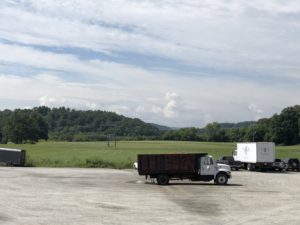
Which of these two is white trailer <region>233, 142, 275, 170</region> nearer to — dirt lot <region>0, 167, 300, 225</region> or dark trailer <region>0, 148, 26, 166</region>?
dirt lot <region>0, 167, 300, 225</region>

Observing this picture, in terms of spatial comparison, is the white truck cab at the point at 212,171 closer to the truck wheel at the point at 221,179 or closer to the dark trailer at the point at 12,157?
the truck wheel at the point at 221,179

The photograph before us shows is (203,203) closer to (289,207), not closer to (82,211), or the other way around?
(289,207)

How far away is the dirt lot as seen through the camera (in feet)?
66.9

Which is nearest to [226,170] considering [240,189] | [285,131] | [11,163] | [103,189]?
[240,189]

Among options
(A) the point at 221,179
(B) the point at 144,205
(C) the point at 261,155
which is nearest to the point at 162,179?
(A) the point at 221,179

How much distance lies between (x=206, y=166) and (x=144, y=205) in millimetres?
15651

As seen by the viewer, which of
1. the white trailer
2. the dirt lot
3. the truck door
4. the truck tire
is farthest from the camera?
→ the truck tire

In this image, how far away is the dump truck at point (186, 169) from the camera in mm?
40469

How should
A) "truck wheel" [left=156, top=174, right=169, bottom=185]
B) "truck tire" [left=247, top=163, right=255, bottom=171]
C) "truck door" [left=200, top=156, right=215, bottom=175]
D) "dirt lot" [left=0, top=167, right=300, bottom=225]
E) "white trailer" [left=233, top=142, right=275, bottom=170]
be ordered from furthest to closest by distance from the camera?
1. "truck tire" [left=247, top=163, right=255, bottom=171]
2. "white trailer" [left=233, top=142, right=275, bottom=170]
3. "truck door" [left=200, top=156, right=215, bottom=175]
4. "truck wheel" [left=156, top=174, right=169, bottom=185]
5. "dirt lot" [left=0, top=167, right=300, bottom=225]

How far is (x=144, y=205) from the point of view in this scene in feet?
83.9

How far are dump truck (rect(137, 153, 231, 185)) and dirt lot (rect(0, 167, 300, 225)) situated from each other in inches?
145

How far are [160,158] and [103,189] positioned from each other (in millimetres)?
7789

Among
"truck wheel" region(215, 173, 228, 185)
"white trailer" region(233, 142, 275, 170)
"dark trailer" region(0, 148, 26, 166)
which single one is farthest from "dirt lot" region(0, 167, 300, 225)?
"dark trailer" region(0, 148, 26, 166)

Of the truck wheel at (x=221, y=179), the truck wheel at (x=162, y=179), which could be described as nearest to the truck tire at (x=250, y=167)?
the truck wheel at (x=221, y=179)
